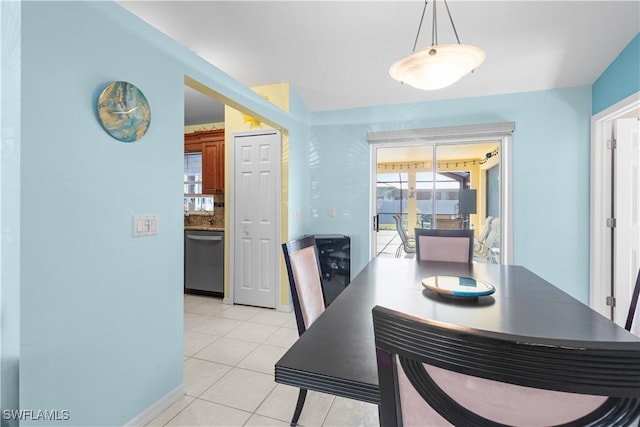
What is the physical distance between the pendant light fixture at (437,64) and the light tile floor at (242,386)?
1937mm

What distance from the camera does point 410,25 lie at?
2.45 metres

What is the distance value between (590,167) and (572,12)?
5.06 ft

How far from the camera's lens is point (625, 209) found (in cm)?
277

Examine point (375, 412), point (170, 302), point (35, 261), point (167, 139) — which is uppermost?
point (167, 139)

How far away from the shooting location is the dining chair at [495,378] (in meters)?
0.41

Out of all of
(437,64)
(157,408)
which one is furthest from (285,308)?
(437,64)

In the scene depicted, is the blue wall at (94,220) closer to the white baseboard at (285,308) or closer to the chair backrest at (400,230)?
the white baseboard at (285,308)

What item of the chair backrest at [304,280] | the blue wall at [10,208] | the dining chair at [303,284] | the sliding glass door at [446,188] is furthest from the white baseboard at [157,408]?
the sliding glass door at [446,188]

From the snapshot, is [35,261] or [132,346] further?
[132,346]

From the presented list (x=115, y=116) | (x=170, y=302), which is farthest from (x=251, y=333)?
(x=115, y=116)

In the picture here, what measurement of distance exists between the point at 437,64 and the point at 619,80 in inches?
86.7

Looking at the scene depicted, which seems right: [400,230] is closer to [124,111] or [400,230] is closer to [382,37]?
[382,37]

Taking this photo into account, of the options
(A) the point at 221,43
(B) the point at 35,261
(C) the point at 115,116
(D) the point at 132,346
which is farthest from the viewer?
(A) the point at 221,43

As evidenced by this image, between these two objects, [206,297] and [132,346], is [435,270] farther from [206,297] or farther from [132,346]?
[206,297]
